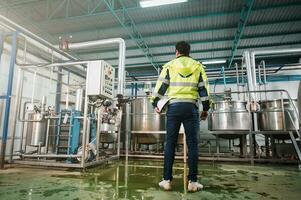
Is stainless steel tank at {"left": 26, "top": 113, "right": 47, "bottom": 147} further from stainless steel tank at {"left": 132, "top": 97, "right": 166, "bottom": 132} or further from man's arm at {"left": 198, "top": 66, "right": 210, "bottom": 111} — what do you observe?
man's arm at {"left": 198, "top": 66, "right": 210, "bottom": 111}

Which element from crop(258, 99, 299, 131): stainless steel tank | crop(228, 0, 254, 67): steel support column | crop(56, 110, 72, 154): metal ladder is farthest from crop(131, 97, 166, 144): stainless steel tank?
crop(228, 0, 254, 67): steel support column

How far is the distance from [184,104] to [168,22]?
5.91 metres

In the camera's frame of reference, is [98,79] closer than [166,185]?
No

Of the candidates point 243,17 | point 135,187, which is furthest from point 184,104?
point 243,17

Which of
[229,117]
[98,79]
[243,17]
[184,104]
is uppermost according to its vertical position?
[243,17]

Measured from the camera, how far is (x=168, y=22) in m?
7.55

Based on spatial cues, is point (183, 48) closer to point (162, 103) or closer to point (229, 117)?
point (162, 103)

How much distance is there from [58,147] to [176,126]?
9.20 ft

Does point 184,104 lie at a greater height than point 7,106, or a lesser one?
lesser

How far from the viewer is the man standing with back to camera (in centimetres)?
236

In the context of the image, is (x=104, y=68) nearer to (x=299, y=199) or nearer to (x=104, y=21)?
(x=299, y=199)

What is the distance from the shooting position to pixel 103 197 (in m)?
2.07

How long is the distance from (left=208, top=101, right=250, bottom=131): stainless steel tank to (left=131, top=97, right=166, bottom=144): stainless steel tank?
127 centimetres

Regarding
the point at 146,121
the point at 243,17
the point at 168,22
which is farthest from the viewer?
the point at 168,22
